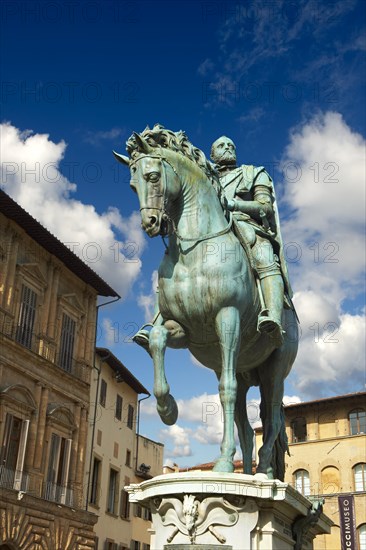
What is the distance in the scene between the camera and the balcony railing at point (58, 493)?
26000 millimetres

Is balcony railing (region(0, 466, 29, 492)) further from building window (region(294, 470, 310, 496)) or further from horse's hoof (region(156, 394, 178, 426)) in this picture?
building window (region(294, 470, 310, 496))

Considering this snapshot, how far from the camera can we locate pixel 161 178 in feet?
16.6

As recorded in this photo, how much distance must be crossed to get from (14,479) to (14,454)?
3.25 ft

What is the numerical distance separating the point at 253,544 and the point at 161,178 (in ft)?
8.92

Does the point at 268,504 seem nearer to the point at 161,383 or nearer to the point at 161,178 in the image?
the point at 161,383

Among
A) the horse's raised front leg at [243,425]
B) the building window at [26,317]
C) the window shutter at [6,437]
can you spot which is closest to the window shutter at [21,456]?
the window shutter at [6,437]

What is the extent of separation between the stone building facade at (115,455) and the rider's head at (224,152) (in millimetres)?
25575

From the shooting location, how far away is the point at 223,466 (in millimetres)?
4859

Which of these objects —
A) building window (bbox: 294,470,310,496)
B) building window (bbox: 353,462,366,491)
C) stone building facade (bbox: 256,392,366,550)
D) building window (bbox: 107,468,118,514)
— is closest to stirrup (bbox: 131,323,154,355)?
building window (bbox: 107,468,118,514)

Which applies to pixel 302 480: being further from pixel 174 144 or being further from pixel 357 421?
pixel 174 144

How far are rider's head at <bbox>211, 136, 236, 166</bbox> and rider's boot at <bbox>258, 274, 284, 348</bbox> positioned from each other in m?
1.50

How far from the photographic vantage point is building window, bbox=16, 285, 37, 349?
26125mm

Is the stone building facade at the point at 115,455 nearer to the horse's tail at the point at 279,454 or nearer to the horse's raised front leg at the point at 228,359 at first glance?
the horse's tail at the point at 279,454

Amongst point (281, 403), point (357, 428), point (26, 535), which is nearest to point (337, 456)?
point (357, 428)
